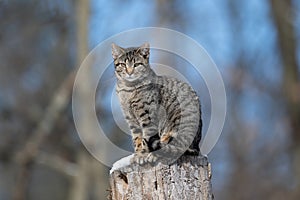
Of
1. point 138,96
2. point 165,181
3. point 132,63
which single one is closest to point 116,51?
point 132,63

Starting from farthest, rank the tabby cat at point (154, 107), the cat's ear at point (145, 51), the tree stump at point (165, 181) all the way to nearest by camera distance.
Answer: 1. the cat's ear at point (145, 51)
2. the tabby cat at point (154, 107)
3. the tree stump at point (165, 181)

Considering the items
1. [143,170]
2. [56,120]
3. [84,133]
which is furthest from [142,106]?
[56,120]

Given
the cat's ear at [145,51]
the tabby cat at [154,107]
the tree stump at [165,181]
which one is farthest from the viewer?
the cat's ear at [145,51]

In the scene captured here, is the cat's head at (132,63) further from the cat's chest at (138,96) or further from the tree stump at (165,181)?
the tree stump at (165,181)

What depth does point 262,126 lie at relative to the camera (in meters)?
17.9

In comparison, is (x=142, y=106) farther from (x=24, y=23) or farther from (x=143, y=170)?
(x=24, y=23)

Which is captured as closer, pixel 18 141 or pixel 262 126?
pixel 18 141

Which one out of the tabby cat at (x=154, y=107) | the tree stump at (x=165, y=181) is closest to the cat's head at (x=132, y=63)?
the tabby cat at (x=154, y=107)

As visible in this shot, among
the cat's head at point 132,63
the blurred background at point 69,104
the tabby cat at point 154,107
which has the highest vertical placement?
the blurred background at point 69,104

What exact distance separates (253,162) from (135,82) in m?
13.0

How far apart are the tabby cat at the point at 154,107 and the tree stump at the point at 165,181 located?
0.37 ft

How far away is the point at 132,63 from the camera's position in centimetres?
350

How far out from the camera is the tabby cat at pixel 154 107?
3422 mm

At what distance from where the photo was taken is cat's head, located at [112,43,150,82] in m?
3.49
